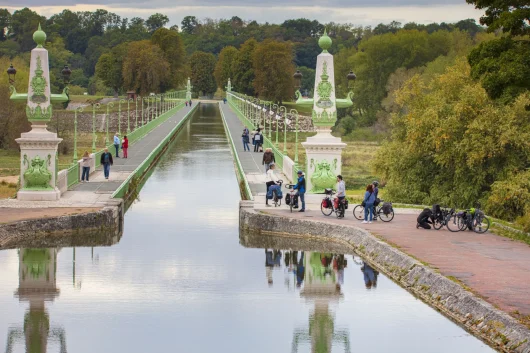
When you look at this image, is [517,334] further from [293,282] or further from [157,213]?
[157,213]

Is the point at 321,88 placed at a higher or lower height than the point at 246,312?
higher

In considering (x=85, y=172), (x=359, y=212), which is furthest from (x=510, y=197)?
(x=85, y=172)

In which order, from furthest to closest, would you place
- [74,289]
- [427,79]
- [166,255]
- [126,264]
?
1. [427,79]
2. [166,255]
3. [126,264]
4. [74,289]

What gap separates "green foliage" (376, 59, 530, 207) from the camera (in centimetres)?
4134

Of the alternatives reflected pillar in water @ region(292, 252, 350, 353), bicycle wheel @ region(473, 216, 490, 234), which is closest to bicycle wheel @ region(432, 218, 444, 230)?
bicycle wheel @ region(473, 216, 490, 234)

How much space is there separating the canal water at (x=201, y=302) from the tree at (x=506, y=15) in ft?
25.3

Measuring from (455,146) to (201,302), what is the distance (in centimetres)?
2441

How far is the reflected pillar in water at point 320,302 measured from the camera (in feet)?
57.1

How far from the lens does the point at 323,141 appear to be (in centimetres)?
3225

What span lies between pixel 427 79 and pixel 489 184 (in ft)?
159

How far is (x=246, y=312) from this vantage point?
19.3 meters

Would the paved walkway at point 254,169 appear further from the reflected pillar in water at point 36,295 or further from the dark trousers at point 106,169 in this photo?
the reflected pillar in water at point 36,295

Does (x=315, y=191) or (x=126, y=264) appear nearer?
(x=126, y=264)

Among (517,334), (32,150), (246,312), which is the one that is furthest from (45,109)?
(517,334)
